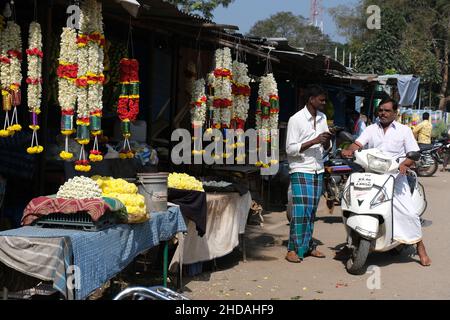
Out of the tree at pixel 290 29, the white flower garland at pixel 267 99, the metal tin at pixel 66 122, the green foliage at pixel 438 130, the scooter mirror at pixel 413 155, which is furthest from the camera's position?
the tree at pixel 290 29

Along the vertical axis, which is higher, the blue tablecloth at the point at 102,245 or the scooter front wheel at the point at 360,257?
the blue tablecloth at the point at 102,245

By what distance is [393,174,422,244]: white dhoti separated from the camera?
21.0 feet

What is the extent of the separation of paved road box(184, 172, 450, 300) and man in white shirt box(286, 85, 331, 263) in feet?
1.36

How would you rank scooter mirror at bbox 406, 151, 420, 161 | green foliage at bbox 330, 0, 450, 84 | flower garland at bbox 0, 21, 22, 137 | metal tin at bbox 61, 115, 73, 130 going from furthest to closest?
green foliage at bbox 330, 0, 450, 84
scooter mirror at bbox 406, 151, 420, 161
metal tin at bbox 61, 115, 73, 130
flower garland at bbox 0, 21, 22, 137

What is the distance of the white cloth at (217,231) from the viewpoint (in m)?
5.83

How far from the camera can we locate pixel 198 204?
5637 mm

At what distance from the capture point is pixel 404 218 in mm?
6398

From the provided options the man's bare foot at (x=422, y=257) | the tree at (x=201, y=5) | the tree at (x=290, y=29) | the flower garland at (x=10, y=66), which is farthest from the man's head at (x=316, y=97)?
the tree at (x=290, y=29)

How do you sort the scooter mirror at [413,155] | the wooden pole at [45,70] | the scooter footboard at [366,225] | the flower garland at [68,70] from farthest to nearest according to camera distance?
the scooter mirror at [413,155], the scooter footboard at [366,225], the wooden pole at [45,70], the flower garland at [68,70]

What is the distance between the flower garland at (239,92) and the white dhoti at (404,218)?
2603 millimetres

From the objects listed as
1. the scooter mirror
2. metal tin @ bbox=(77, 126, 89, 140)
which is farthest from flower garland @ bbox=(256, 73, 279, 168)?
metal tin @ bbox=(77, 126, 89, 140)

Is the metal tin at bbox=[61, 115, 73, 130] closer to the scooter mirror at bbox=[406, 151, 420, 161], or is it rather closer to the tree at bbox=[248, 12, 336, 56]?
the scooter mirror at bbox=[406, 151, 420, 161]

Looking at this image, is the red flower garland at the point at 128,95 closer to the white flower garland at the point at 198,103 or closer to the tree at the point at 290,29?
the white flower garland at the point at 198,103

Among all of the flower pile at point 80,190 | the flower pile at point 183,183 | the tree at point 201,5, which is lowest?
the flower pile at point 183,183
